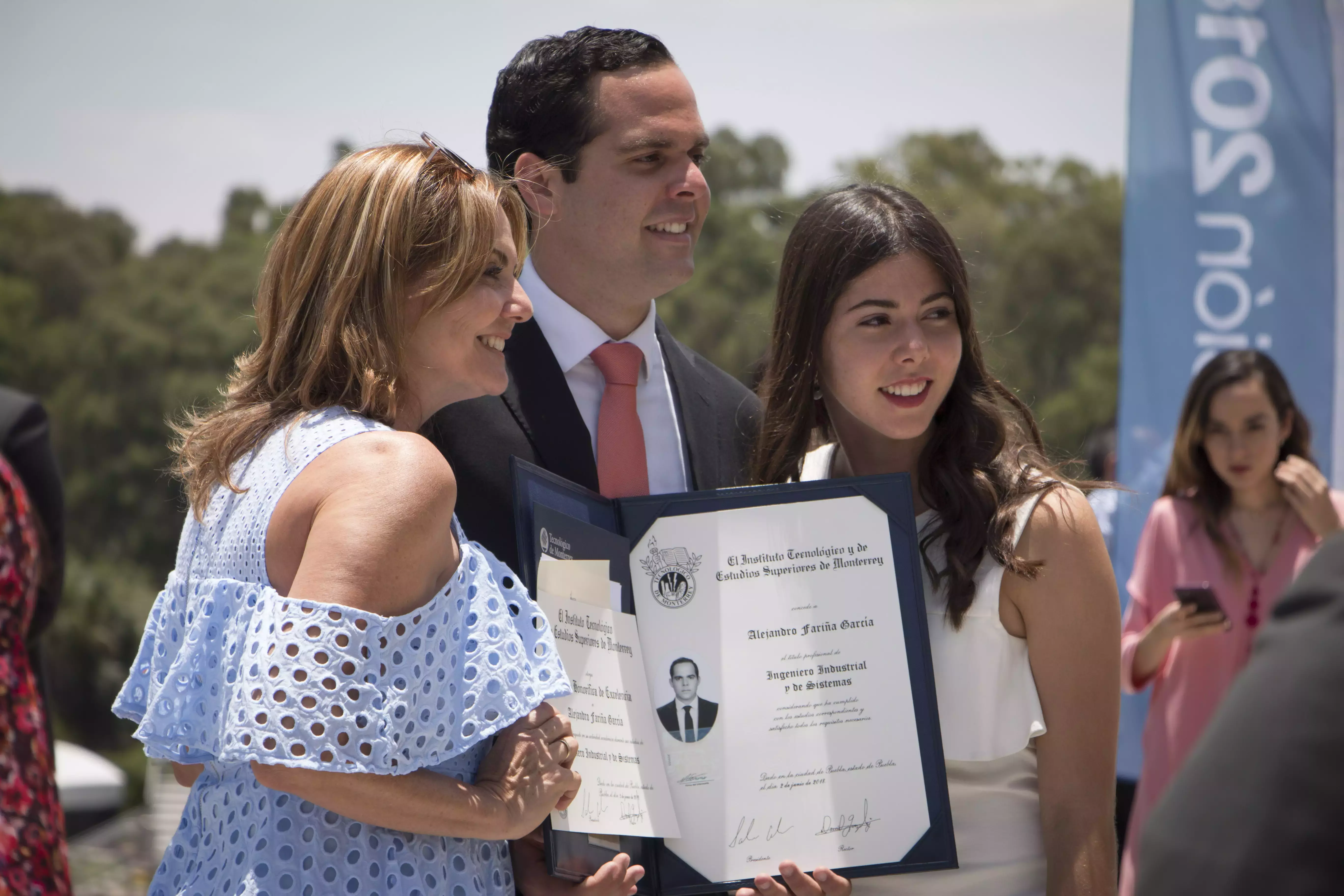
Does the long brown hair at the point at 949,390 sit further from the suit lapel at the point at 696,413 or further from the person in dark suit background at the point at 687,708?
the person in dark suit background at the point at 687,708

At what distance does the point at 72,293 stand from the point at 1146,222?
75.1 ft

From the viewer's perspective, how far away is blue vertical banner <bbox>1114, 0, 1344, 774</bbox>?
5445mm

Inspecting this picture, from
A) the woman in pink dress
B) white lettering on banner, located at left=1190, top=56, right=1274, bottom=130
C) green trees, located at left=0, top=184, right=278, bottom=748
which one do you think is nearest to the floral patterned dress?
the woman in pink dress

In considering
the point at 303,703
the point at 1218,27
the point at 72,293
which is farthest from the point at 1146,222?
the point at 72,293

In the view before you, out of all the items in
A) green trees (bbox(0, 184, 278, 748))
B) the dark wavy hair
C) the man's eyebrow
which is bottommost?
green trees (bbox(0, 184, 278, 748))

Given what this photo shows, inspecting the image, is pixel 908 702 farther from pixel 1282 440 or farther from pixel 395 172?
pixel 1282 440

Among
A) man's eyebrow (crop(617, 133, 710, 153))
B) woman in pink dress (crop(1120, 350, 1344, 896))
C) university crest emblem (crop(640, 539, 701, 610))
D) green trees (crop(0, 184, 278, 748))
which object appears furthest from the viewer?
green trees (crop(0, 184, 278, 748))

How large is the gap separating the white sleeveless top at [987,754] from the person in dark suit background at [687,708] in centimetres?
42

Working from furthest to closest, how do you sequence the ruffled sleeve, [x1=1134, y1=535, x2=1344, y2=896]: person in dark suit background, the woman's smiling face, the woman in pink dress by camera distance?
the woman in pink dress, the woman's smiling face, the ruffled sleeve, [x1=1134, y1=535, x2=1344, y2=896]: person in dark suit background

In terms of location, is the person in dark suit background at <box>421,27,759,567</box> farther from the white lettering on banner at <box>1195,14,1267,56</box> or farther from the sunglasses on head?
the white lettering on banner at <box>1195,14,1267,56</box>

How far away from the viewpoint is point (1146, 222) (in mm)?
5539

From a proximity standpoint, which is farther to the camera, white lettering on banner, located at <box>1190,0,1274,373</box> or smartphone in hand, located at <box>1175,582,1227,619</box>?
white lettering on banner, located at <box>1190,0,1274,373</box>

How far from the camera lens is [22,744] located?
283cm
